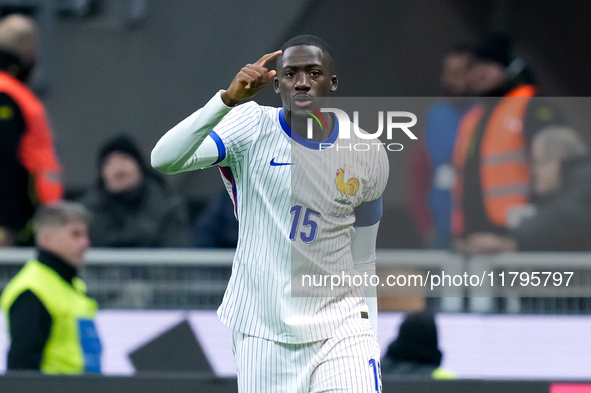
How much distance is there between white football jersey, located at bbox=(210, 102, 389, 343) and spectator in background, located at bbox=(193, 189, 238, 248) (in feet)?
6.79

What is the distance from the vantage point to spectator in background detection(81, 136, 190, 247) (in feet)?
17.8

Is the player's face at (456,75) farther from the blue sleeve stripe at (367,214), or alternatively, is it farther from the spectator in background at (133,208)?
the blue sleeve stripe at (367,214)

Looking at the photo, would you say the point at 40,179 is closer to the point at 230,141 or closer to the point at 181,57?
the point at 181,57

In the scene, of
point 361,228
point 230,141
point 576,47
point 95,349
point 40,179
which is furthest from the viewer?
point 576,47

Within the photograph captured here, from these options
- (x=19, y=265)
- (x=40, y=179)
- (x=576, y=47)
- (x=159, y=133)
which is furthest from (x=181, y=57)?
(x=576, y=47)

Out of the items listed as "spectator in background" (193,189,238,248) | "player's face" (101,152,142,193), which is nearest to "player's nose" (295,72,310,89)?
"spectator in background" (193,189,238,248)

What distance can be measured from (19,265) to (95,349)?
0.68 m

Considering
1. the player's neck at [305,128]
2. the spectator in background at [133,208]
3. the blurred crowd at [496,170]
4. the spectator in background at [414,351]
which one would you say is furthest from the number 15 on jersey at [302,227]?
the spectator in background at [133,208]

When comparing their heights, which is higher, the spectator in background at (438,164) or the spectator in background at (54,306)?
the spectator in background at (438,164)

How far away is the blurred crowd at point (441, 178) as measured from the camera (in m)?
5.32

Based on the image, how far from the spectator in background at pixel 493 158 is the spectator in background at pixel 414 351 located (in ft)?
2.09

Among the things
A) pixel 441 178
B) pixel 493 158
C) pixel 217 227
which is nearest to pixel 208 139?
pixel 217 227

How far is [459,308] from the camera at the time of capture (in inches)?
203

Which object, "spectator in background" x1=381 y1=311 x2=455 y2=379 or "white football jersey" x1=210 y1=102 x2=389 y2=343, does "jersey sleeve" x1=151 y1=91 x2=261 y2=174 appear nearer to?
"white football jersey" x1=210 y1=102 x2=389 y2=343
